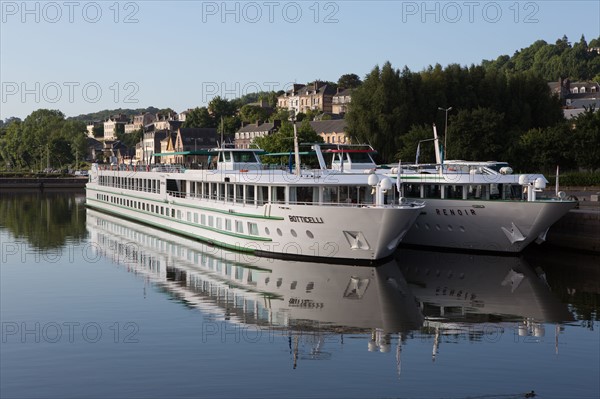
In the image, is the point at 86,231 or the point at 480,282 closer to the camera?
the point at 480,282

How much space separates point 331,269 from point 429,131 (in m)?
42.6

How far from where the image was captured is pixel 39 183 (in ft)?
436

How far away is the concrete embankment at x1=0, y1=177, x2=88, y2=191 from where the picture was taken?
132 metres

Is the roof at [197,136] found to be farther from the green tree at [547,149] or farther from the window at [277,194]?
the window at [277,194]

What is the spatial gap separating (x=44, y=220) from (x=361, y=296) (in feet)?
145

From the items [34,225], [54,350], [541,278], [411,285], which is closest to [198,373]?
[54,350]

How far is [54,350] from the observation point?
23062 mm

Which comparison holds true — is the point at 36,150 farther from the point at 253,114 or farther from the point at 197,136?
the point at 253,114

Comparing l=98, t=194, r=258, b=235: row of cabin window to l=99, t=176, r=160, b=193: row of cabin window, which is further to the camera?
l=99, t=176, r=160, b=193: row of cabin window

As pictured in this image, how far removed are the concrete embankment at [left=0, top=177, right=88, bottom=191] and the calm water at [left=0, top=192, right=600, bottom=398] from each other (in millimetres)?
93119

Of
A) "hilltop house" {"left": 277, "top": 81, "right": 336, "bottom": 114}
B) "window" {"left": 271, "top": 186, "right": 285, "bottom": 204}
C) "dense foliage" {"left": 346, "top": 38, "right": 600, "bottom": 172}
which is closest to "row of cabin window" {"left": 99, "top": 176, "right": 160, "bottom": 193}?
"window" {"left": 271, "top": 186, "right": 285, "bottom": 204}

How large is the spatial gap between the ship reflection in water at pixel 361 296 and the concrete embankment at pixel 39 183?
94.4 meters

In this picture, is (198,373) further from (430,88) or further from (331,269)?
(430,88)

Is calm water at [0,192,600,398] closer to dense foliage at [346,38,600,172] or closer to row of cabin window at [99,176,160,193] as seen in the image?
row of cabin window at [99,176,160,193]
